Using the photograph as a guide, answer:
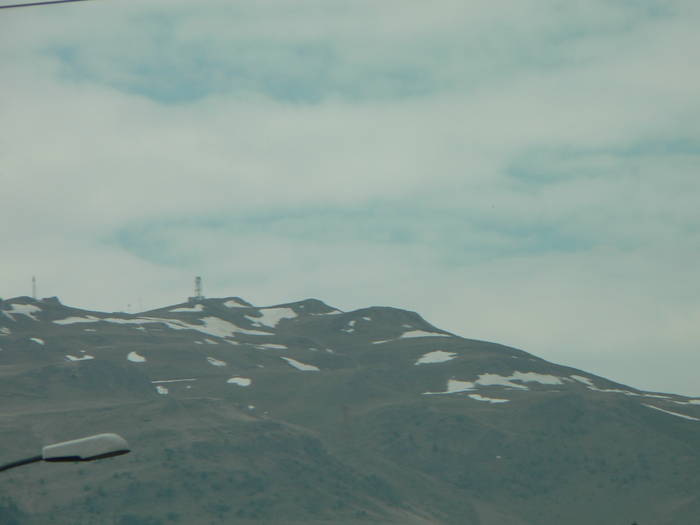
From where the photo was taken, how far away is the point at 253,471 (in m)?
184

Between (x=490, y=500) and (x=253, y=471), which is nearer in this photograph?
(x=253, y=471)

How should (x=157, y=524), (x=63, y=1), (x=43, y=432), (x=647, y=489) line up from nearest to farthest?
(x=63, y=1)
(x=157, y=524)
(x=43, y=432)
(x=647, y=489)

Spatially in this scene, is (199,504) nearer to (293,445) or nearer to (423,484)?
(293,445)

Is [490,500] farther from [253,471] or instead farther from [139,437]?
[139,437]

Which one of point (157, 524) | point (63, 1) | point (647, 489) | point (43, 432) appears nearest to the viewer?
point (63, 1)

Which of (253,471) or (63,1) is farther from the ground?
(63,1)

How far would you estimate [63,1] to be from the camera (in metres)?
16.1

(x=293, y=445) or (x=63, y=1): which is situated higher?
(x=63, y=1)

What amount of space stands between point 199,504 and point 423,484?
Answer: 136 feet

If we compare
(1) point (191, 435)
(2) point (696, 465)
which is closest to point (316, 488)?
(1) point (191, 435)

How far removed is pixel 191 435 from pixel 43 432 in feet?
71.9

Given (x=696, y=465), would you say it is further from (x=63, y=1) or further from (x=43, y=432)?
(x=63, y=1)

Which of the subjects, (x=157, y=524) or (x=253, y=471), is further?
(x=253, y=471)

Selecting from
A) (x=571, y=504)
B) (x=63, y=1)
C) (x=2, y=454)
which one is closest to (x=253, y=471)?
(x=2, y=454)
